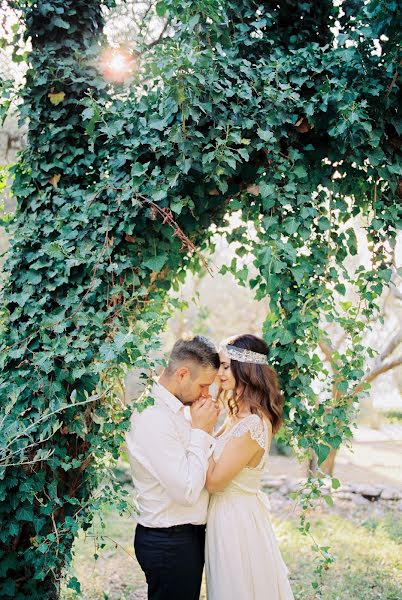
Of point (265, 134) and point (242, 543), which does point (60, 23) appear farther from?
point (242, 543)

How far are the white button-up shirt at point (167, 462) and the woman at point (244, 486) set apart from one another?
3.9 inches

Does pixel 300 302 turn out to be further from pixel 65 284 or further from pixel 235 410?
pixel 65 284

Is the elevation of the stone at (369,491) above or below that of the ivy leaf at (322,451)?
below

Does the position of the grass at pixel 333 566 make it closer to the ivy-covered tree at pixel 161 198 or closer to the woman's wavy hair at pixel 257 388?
the ivy-covered tree at pixel 161 198

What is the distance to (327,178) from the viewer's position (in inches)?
114

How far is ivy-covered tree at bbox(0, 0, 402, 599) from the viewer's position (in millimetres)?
2586

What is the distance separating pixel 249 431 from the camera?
249 cm

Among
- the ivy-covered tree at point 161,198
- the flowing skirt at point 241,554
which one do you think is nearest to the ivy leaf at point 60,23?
the ivy-covered tree at point 161,198

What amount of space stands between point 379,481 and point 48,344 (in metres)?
8.99

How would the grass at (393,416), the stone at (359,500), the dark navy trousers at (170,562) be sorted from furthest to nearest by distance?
the grass at (393,416)
the stone at (359,500)
the dark navy trousers at (170,562)

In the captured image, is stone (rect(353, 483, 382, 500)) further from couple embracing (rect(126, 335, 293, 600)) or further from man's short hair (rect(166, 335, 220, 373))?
man's short hair (rect(166, 335, 220, 373))

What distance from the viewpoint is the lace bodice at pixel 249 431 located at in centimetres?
250

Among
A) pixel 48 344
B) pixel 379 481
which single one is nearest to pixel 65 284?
pixel 48 344

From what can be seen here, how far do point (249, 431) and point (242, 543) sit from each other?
0.51 metres
